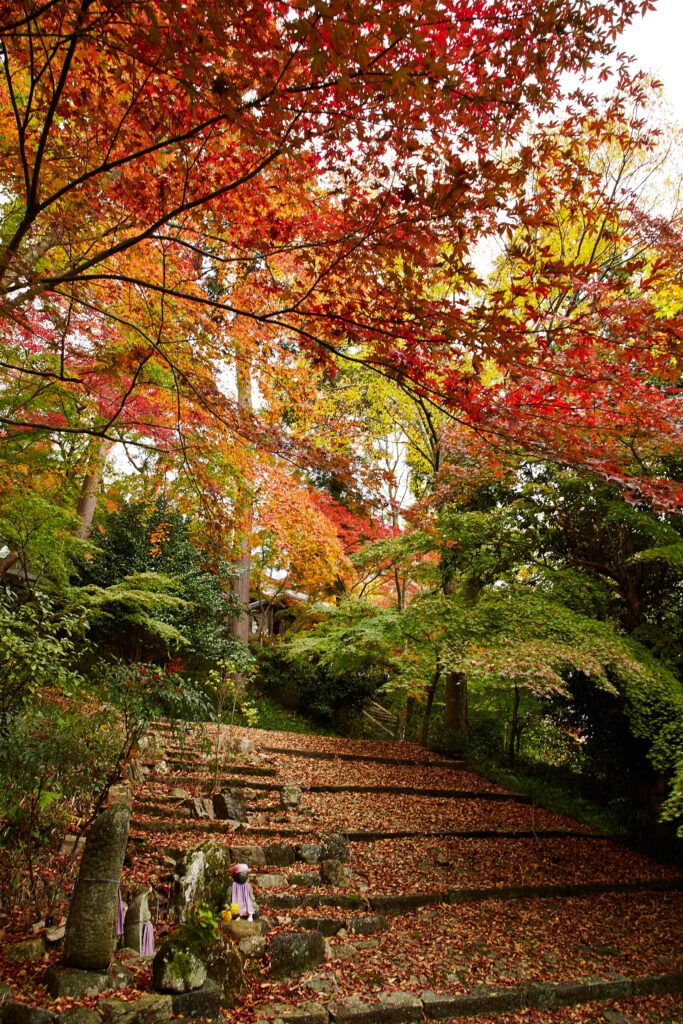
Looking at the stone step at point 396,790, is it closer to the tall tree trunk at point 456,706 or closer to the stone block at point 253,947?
the tall tree trunk at point 456,706

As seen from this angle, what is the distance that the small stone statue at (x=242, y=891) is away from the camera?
3.67 meters

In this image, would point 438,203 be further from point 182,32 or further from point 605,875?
point 605,875

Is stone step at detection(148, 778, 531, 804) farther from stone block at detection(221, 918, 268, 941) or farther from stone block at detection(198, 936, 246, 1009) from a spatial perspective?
stone block at detection(198, 936, 246, 1009)

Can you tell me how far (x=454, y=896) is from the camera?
524 cm

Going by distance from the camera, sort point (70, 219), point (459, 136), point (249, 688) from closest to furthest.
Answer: point (459, 136), point (70, 219), point (249, 688)

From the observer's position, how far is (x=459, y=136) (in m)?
2.90

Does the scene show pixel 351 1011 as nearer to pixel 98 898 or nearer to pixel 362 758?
pixel 98 898

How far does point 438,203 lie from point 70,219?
2949 mm

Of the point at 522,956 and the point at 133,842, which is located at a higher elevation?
the point at 133,842

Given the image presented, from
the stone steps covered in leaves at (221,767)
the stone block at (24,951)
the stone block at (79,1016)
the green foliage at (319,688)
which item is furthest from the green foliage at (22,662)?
the green foliage at (319,688)

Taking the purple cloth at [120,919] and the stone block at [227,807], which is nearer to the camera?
the purple cloth at [120,919]

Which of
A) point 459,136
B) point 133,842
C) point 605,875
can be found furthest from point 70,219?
point 605,875

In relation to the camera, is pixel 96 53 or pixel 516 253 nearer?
pixel 516 253

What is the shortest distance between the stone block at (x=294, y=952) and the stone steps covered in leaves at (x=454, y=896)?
653 millimetres
